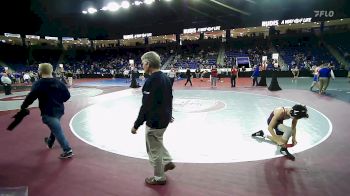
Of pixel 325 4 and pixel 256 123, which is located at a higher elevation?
pixel 325 4

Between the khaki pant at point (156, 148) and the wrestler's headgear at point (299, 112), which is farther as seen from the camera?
the wrestler's headgear at point (299, 112)

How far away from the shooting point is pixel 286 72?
3130cm

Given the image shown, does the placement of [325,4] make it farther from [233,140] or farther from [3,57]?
[3,57]

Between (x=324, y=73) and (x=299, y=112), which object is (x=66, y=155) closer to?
(x=299, y=112)

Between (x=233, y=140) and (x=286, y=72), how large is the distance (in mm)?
26652

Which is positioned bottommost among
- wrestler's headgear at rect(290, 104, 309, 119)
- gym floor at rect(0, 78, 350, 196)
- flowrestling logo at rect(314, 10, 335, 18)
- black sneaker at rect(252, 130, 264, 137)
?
gym floor at rect(0, 78, 350, 196)

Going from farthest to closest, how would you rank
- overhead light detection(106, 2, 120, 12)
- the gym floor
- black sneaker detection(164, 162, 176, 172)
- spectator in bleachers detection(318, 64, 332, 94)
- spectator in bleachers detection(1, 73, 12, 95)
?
overhead light detection(106, 2, 120, 12) < spectator in bleachers detection(1, 73, 12, 95) < spectator in bleachers detection(318, 64, 332, 94) < black sneaker detection(164, 162, 176, 172) < the gym floor

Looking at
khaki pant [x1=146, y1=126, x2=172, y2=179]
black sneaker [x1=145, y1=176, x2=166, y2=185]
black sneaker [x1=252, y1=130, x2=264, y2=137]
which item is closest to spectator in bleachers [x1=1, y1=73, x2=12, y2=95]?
black sneaker [x1=252, y1=130, x2=264, y2=137]

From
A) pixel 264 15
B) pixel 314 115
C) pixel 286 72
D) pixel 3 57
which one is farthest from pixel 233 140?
pixel 3 57

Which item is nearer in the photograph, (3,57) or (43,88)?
(43,88)

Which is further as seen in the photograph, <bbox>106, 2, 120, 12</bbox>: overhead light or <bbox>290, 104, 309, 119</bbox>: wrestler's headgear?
<bbox>106, 2, 120, 12</bbox>: overhead light

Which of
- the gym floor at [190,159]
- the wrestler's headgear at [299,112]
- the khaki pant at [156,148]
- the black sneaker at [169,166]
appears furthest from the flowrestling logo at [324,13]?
the khaki pant at [156,148]

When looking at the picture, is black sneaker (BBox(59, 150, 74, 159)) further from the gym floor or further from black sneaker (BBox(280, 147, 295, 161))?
black sneaker (BBox(280, 147, 295, 161))

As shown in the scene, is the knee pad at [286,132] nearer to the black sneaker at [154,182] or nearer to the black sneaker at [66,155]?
the black sneaker at [154,182]
